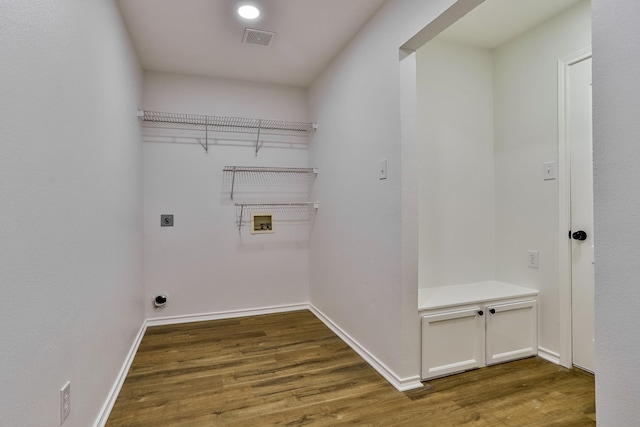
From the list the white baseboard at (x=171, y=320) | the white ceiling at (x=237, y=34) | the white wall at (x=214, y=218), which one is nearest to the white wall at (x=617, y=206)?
the white ceiling at (x=237, y=34)

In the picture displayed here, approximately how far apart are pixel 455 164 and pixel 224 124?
7.53 feet

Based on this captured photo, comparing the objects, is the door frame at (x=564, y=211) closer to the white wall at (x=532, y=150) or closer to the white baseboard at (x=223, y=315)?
the white wall at (x=532, y=150)

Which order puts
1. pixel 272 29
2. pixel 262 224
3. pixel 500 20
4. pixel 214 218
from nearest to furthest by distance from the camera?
1. pixel 500 20
2. pixel 272 29
3. pixel 214 218
4. pixel 262 224

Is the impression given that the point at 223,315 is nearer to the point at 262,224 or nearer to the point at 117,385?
the point at 262,224

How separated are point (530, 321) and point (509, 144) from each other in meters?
1.39

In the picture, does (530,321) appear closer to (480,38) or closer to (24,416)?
(480,38)

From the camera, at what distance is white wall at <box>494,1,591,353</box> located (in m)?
2.37

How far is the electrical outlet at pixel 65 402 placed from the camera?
Answer: 4.08ft

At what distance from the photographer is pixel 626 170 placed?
3.30ft

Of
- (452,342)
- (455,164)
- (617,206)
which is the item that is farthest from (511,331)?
(617,206)

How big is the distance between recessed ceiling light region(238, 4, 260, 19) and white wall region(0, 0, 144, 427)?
790 mm

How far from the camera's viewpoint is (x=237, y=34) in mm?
2596

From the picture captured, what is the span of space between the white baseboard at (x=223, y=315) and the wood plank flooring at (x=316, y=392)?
0.54 m

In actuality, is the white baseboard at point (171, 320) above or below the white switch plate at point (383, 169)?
below
